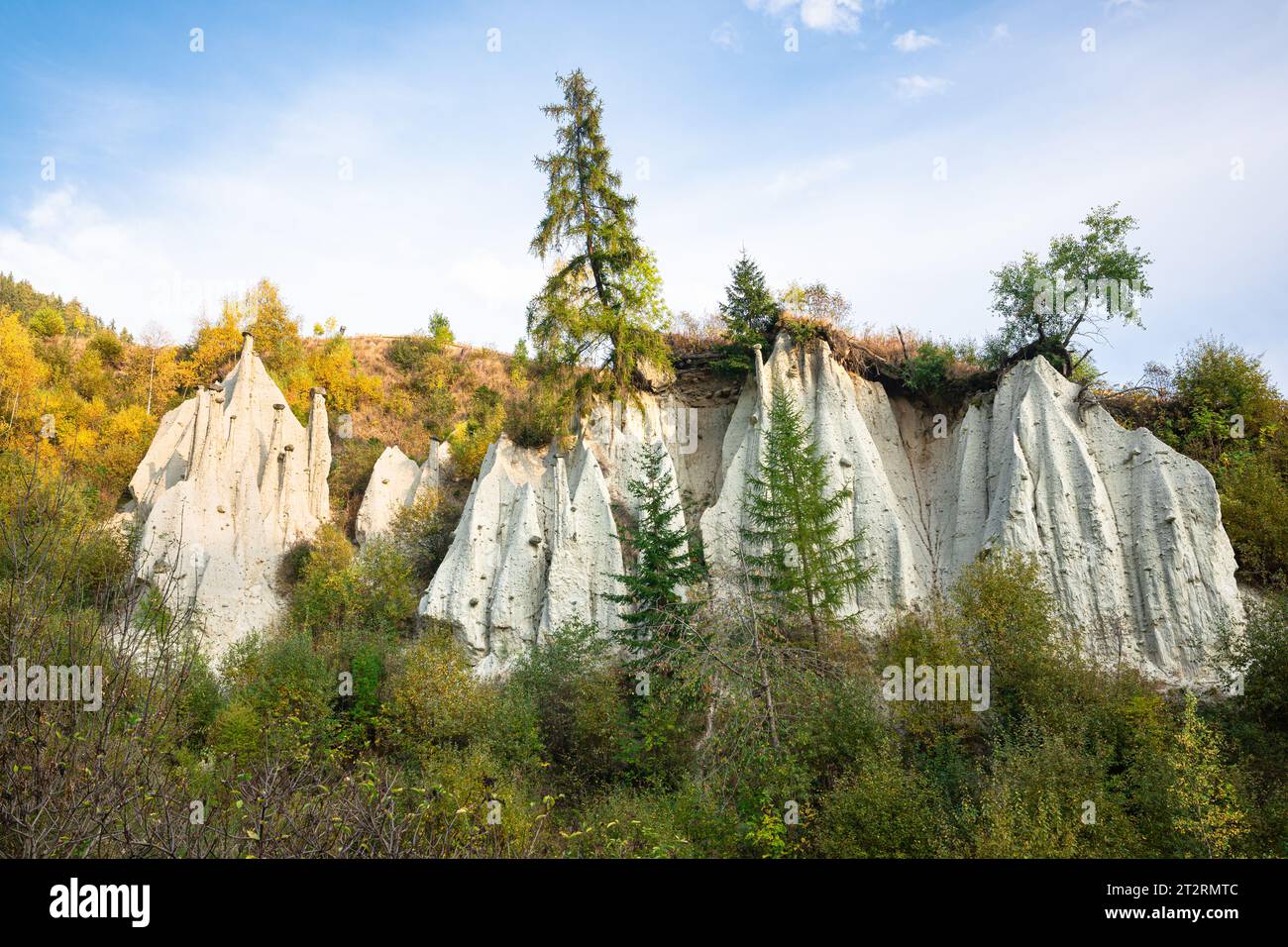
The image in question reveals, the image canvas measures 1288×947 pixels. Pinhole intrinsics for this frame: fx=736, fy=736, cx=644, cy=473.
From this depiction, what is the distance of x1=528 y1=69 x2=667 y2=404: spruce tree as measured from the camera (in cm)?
2569

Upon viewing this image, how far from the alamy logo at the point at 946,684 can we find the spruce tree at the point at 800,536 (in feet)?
7.90

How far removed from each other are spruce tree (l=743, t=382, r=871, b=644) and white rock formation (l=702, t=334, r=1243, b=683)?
1.04 m

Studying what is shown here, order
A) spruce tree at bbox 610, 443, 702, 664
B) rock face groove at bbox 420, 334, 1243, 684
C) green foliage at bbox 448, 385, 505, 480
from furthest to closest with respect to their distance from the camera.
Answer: green foliage at bbox 448, 385, 505, 480 → rock face groove at bbox 420, 334, 1243, 684 → spruce tree at bbox 610, 443, 702, 664

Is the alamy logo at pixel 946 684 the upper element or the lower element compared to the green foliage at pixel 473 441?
lower

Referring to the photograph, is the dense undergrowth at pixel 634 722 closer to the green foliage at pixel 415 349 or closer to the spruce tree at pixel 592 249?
the spruce tree at pixel 592 249

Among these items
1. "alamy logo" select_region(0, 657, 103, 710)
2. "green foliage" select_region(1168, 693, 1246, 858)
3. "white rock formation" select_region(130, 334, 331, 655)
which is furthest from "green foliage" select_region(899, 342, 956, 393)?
"alamy logo" select_region(0, 657, 103, 710)

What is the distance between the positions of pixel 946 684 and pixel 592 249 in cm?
1775

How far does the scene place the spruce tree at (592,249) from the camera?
2569 centimetres

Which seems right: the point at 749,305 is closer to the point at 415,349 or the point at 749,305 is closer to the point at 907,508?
the point at 907,508

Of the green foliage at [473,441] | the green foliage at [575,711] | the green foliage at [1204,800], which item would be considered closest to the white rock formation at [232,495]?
the green foliage at [473,441]

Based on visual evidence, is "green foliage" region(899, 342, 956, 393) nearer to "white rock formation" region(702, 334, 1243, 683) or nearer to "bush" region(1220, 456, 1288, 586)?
"white rock formation" region(702, 334, 1243, 683)

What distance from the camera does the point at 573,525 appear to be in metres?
23.2

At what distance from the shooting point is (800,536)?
2009cm
